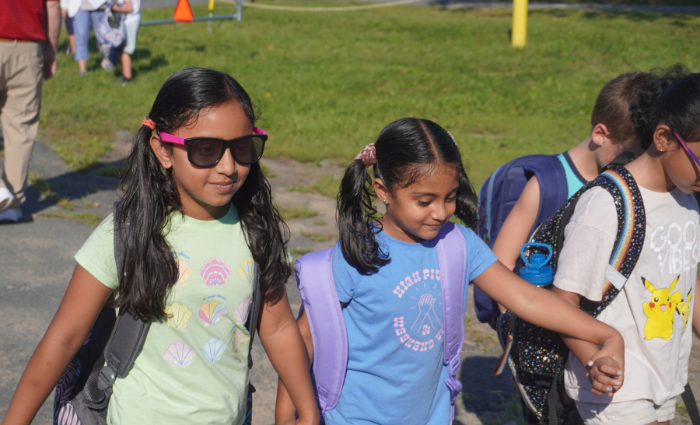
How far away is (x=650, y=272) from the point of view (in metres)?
2.28

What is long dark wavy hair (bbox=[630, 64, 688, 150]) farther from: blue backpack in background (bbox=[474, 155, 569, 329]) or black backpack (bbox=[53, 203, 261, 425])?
black backpack (bbox=[53, 203, 261, 425])

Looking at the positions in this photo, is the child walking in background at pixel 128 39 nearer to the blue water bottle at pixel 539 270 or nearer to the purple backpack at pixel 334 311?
the purple backpack at pixel 334 311

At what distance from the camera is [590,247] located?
2.24 m

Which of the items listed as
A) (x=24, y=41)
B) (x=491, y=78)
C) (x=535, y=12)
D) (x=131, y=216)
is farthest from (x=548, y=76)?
(x=131, y=216)

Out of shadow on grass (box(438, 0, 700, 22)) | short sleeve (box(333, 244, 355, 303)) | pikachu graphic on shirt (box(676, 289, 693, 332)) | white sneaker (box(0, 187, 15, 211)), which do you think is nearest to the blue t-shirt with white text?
short sleeve (box(333, 244, 355, 303))

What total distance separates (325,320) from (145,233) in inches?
24.4

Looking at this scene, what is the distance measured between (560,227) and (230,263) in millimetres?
1106

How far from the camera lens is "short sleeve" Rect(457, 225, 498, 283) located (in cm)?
229

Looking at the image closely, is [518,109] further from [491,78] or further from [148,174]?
[148,174]

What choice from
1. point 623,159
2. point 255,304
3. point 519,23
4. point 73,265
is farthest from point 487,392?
point 519,23

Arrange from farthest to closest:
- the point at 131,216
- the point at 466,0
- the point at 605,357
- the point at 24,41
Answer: the point at 466,0
the point at 24,41
the point at 605,357
the point at 131,216

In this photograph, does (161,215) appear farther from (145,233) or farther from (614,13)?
(614,13)

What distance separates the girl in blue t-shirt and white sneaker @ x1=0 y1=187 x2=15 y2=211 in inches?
146

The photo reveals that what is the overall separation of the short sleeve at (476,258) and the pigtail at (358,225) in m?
0.28
